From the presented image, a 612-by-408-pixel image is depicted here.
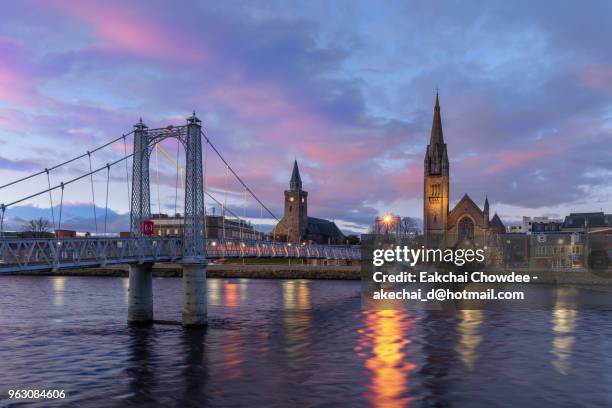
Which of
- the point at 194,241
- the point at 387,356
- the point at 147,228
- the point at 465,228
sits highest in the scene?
the point at 465,228

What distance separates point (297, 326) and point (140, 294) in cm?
1404

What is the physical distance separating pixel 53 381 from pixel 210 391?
864cm

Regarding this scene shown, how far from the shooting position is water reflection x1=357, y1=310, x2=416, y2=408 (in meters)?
30.3

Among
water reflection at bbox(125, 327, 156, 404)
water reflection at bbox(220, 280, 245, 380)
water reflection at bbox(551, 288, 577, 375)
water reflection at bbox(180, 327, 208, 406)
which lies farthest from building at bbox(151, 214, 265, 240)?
water reflection at bbox(125, 327, 156, 404)

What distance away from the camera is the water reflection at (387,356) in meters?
30.3

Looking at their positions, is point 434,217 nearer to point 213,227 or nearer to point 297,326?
point 213,227

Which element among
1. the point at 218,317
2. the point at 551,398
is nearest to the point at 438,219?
the point at 218,317

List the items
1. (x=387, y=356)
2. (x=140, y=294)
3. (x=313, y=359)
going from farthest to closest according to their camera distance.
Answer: (x=140, y=294), (x=387, y=356), (x=313, y=359)

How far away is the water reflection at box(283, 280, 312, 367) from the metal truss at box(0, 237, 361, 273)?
6769 millimetres

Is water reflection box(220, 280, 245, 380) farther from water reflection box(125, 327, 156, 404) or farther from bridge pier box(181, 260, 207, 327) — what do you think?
water reflection box(125, 327, 156, 404)

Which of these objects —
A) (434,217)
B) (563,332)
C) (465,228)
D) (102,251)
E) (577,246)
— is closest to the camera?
(102,251)

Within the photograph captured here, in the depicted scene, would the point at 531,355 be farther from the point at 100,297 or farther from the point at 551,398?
the point at 100,297

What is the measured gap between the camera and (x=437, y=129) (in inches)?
7618

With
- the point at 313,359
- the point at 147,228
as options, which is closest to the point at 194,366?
the point at 313,359
